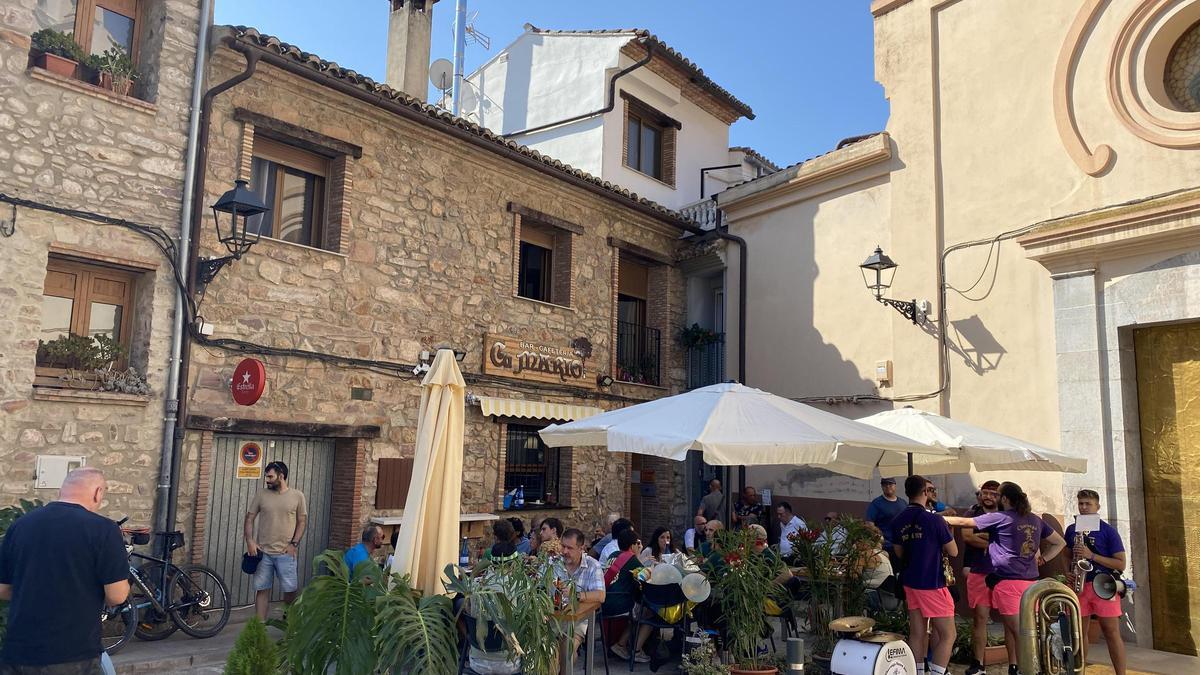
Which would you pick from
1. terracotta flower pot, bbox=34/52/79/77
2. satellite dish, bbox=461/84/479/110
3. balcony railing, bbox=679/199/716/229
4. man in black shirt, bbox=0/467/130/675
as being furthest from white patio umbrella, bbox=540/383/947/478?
satellite dish, bbox=461/84/479/110

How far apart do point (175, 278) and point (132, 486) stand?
2038mm

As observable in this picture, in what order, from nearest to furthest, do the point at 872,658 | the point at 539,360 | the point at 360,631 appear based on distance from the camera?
the point at 360,631, the point at 872,658, the point at 539,360

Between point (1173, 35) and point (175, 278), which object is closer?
point (175, 278)

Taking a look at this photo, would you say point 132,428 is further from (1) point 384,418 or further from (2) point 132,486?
(1) point 384,418

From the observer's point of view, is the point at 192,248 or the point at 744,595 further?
the point at 192,248

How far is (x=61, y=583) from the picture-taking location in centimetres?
393

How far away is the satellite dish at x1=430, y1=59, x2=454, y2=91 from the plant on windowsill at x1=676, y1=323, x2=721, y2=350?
648cm

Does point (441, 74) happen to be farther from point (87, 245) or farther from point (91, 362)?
point (91, 362)

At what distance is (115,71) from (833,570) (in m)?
8.13

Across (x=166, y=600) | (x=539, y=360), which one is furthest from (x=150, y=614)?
(x=539, y=360)

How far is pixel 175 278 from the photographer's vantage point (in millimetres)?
8531

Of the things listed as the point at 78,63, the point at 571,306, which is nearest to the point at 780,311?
the point at 571,306

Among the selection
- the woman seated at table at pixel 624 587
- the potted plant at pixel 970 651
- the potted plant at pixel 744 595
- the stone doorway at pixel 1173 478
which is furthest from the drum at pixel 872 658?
the stone doorway at pixel 1173 478

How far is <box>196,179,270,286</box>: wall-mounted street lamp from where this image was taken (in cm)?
828
